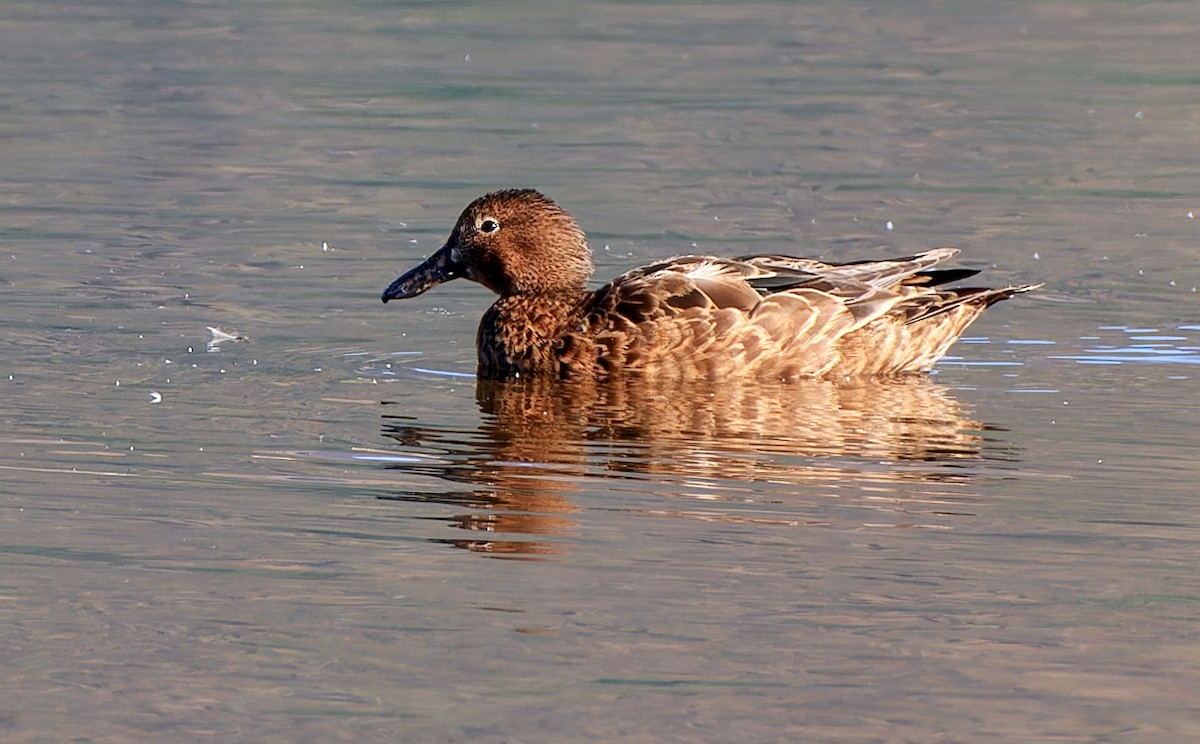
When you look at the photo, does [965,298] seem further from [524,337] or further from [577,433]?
[577,433]

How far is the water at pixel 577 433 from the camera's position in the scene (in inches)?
219

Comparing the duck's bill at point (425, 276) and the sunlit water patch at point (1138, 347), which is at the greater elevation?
the duck's bill at point (425, 276)

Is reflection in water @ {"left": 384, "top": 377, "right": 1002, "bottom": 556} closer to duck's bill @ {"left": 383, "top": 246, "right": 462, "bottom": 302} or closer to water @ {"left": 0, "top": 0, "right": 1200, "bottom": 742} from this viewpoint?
water @ {"left": 0, "top": 0, "right": 1200, "bottom": 742}

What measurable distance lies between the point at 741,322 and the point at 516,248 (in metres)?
1.45

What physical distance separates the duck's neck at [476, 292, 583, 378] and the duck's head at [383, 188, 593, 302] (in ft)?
1.67

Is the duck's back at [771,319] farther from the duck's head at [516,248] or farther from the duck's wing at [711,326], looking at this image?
the duck's head at [516,248]

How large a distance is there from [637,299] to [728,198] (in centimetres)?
437

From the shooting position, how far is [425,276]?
10953mm

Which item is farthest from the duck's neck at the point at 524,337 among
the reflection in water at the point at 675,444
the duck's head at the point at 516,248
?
the duck's head at the point at 516,248

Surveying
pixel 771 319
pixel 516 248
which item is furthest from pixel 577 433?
pixel 516 248

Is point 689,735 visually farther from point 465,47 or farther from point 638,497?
point 465,47

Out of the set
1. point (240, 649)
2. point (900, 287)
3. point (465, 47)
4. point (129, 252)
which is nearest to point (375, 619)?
point (240, 649)

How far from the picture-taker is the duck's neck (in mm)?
10156

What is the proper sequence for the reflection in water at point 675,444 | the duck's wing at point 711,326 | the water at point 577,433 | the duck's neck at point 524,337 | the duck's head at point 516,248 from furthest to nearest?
the duck's head at point 516,248, the duck's neck at point 524,337, the duck's wing at point 711,326, the reflection in water at point 675,444, the water at point 577,433
